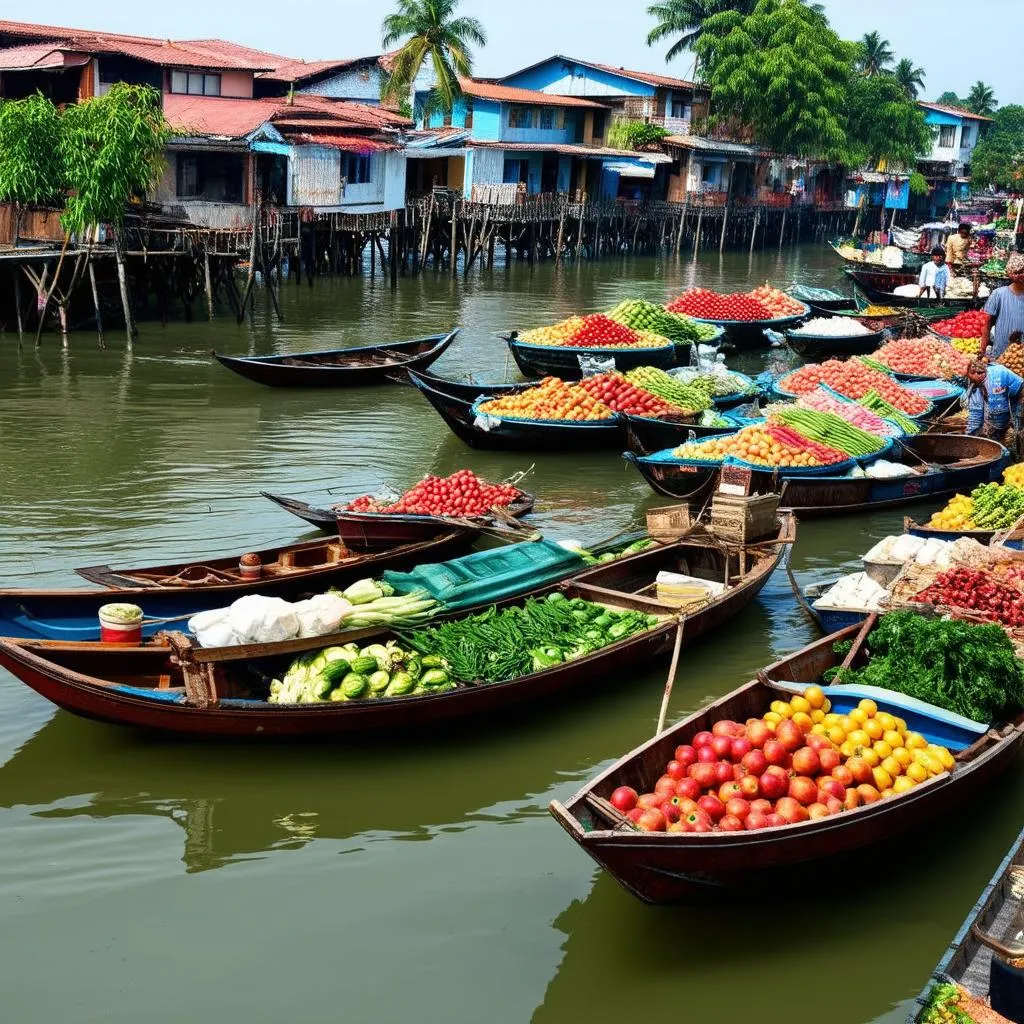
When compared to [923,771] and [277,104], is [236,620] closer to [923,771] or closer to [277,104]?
[923,771]

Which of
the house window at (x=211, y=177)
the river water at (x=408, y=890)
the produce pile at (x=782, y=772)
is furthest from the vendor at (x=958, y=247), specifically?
the produce pile at (x=782, y=772)

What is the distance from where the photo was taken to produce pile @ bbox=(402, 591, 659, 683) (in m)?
8.41

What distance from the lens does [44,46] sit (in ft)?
98.7

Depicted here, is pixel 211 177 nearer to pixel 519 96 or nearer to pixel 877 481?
pixel 519 96

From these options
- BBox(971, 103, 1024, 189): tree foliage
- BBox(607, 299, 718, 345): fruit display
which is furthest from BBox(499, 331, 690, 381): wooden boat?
BBox(971, 103, 1024, 189): tree foliage

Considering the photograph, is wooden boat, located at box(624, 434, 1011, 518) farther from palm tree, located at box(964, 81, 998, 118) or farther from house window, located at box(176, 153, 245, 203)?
palm tree, located at box(964, 81, 998, 118)

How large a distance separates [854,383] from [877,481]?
3.88 meters

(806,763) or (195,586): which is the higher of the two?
(806,763)

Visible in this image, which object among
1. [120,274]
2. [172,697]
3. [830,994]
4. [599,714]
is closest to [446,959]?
[830,994]

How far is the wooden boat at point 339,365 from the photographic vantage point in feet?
63.7

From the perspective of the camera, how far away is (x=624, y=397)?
15828mm

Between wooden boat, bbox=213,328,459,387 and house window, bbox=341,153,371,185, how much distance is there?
14.6m

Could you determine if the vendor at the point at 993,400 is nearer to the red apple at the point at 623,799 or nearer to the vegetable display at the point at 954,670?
the vegetable display at the point at 954,670

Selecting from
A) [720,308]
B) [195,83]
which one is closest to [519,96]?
[195,83]
